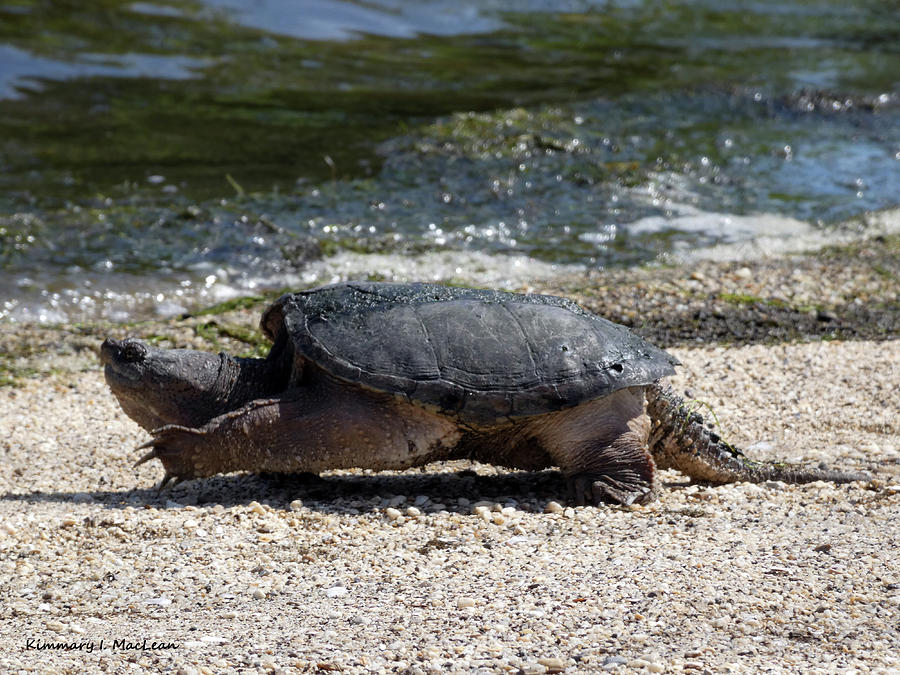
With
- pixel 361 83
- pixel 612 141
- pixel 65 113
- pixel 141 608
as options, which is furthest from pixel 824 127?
pixel 141 608

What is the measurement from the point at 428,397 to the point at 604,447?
2.45 ft

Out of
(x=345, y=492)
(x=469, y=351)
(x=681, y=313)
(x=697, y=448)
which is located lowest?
(x=345, y=492)

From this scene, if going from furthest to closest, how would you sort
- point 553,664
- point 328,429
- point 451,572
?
point 328,429
point 451,572
point 553,664

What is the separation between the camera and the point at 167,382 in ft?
13.6

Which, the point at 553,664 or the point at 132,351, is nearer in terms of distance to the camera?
the point at 553,664

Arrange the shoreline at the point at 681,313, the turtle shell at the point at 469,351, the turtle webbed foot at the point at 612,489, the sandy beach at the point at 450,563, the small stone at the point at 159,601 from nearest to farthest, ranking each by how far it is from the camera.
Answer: the sandy beach at the point at 450,563
the small stone at the point at 159,601
the turtle shell at the point at 469,351
the turtle webbed foot at the point at 612,489
the shoreline at the point at 681,313

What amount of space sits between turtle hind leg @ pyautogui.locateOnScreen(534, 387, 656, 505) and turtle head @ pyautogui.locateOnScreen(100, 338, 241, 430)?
4.23ft

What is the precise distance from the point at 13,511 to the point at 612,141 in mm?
9140

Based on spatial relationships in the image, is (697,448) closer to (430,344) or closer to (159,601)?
(430,344)

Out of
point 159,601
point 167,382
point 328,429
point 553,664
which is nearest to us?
point 553,664

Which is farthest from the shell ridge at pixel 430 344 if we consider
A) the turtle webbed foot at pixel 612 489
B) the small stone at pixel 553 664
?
the small stone at pixel 553 664

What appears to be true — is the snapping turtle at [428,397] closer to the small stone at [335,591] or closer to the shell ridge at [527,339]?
the shell ridge at [527,339]

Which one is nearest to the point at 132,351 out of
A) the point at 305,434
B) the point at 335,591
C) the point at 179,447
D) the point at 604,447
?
the point at 179,447

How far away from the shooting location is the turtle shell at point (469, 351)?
3959mm
